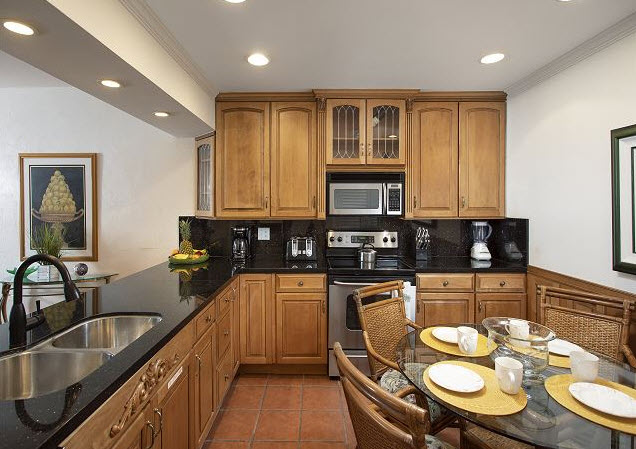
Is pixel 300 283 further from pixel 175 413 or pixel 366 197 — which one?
pixel 175 413

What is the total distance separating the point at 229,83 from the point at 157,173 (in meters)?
1.13

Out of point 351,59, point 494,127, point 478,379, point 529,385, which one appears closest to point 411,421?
point 478,379

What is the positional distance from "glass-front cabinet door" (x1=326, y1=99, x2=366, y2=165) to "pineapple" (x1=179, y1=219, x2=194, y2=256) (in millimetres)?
1449

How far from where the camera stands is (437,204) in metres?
2.93

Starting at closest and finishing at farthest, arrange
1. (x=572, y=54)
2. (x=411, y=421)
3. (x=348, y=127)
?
(x=411, y=421), (x=572, y=54), (x=348, y=127)

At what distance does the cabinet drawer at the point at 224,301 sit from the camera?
81.8 inches

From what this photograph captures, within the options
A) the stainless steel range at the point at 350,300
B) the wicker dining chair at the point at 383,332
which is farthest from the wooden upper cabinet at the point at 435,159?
the wicker dining chair at the point at 383,332

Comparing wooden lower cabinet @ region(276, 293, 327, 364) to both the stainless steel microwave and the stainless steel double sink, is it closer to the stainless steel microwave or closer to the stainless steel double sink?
the stainless steel microwave

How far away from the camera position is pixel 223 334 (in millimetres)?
2191

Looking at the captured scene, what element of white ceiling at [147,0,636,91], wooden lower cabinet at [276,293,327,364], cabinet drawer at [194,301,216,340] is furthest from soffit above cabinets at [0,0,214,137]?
wooden lower cabinet at [276,293,327,364]

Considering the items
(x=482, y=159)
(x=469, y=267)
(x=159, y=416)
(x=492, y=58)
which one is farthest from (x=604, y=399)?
(x=482, y=159)

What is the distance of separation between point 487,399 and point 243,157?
2485 mm

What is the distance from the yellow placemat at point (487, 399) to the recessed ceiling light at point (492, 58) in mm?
2072

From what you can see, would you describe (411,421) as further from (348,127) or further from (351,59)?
(348,127)
